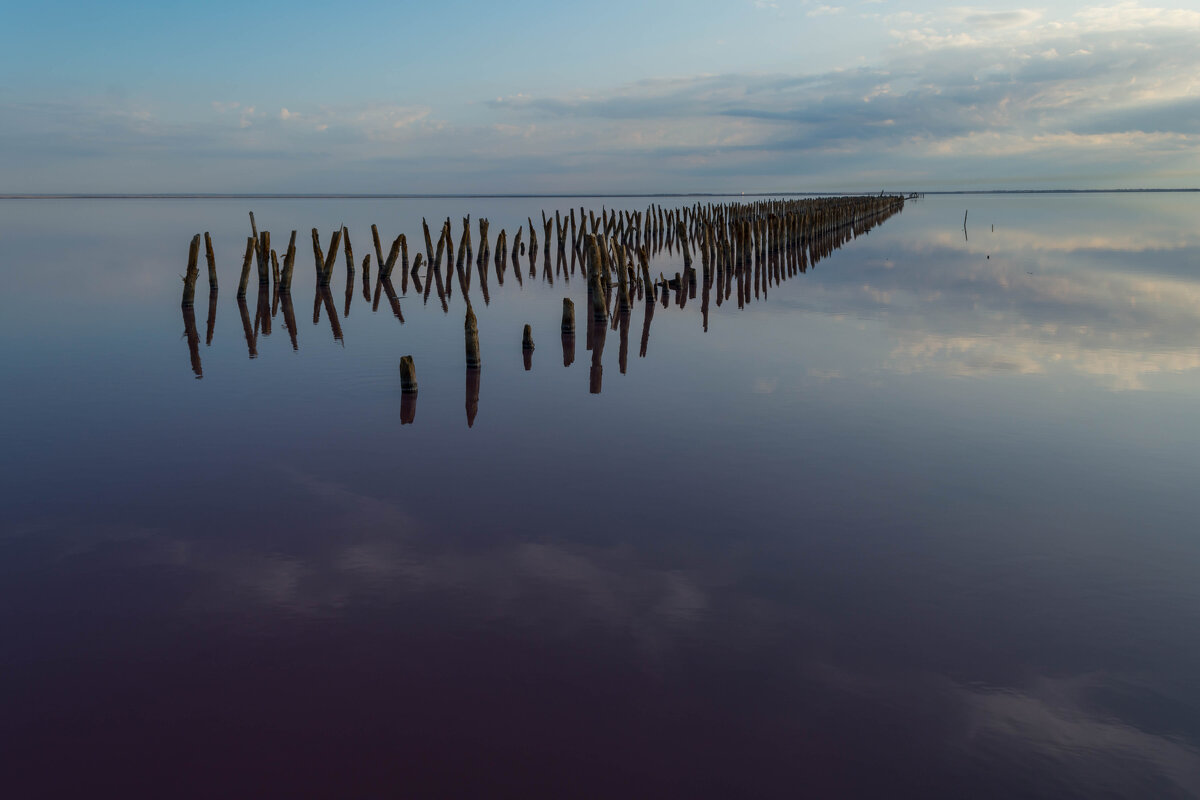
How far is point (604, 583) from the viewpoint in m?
4.70

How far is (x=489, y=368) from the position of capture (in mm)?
10773

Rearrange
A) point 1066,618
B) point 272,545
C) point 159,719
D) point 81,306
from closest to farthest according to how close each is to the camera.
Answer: point 159,719, point 1066,618, point 272,545, point 81,306

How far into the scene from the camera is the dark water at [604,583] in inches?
131


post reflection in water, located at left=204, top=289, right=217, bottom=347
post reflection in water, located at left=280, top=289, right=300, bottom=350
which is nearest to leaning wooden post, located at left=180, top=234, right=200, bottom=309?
post reflection in water, located at left=204, top=289, right=217, bottom=347

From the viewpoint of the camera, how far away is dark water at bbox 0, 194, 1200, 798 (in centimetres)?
332

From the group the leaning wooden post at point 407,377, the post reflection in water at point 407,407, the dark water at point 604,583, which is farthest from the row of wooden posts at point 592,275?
the dark water at point 604,583

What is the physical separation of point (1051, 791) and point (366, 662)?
2.75 metres

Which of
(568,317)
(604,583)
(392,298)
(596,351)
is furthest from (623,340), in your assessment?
(604,583)

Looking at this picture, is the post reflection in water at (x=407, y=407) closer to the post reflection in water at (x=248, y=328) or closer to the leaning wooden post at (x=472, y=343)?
the leaning wooden post at (x=472, y=343)

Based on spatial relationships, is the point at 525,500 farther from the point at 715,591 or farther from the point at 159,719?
the point at 159,719

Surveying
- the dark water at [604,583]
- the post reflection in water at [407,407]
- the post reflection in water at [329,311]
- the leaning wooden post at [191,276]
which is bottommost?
the dark water at [604,583]

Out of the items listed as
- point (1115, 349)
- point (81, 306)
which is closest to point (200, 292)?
point (81, 306)

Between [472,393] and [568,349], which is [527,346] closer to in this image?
[568,349]

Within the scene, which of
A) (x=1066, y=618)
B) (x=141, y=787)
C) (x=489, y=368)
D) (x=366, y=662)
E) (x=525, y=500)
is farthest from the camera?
(x=489, y=368)
